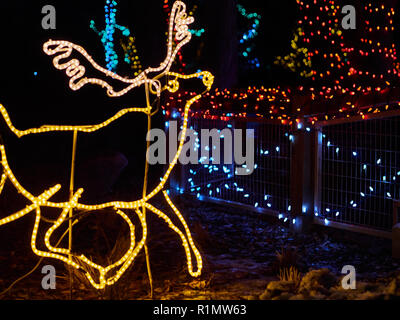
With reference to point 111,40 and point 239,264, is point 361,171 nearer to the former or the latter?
point 239,264

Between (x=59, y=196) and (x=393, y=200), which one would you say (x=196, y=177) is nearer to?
(x=59, y=196)

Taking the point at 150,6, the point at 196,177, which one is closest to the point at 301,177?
the point at 196,177

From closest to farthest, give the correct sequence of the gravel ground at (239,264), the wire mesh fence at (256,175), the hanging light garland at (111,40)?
the gravel ground at (239,264)
the wire mesh fence at (256,175)
the hanging light garland at (111,40)

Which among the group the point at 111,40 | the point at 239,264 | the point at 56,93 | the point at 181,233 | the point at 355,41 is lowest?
the point at 239,264

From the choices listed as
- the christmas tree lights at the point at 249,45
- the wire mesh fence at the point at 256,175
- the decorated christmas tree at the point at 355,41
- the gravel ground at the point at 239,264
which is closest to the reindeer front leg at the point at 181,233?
the gravel ground at the point at 239,264

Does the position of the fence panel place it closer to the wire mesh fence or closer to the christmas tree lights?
the wire mesh fence

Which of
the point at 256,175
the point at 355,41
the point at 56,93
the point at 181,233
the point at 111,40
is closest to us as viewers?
the point at 181,233

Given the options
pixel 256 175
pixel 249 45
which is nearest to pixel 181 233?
pixel 256 175

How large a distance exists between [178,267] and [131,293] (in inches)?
48.9

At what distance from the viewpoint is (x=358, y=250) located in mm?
8258


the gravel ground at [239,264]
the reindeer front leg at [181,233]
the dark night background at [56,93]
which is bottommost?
the gravel ground at [239,264]

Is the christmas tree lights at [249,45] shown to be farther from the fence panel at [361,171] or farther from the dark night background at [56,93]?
the fence panel at [361,171]

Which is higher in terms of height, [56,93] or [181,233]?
[56,93]

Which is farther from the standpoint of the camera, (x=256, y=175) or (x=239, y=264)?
(x=256, y=175)
